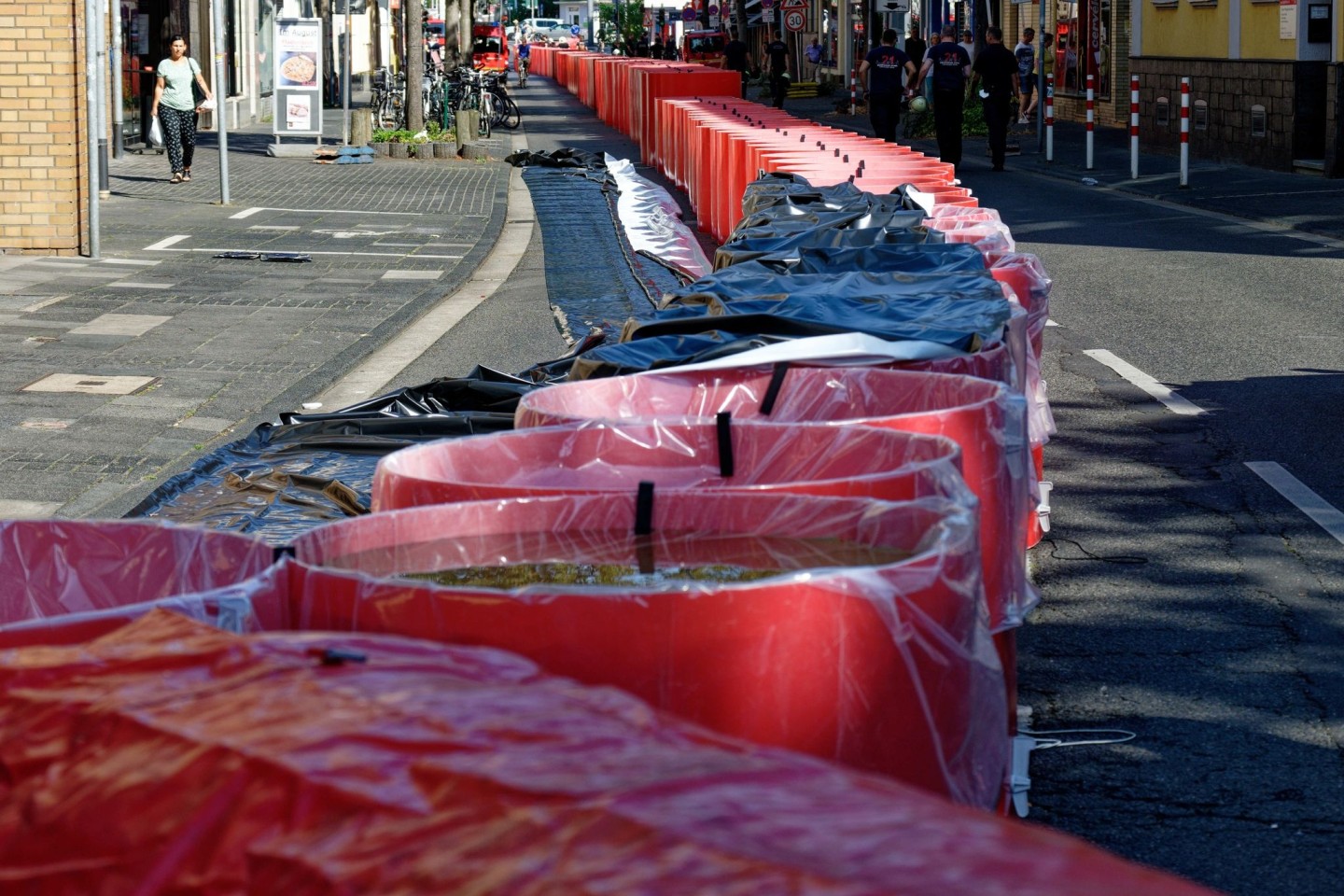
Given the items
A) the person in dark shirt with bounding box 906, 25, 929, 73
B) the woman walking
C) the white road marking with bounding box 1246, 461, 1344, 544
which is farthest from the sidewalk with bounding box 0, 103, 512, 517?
the person in dark shirt with bounding box 906, 25, 929, 73

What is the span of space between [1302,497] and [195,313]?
302 inches

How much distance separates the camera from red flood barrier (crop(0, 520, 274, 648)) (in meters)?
2.82

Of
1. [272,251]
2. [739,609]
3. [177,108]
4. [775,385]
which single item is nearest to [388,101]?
[177,108]

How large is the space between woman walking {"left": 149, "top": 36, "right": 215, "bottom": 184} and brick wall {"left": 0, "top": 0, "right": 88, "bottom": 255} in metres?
6.22

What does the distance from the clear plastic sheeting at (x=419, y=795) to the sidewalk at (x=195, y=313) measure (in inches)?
208

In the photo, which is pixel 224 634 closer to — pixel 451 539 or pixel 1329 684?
pixel 451 539

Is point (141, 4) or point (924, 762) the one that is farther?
point (141, 4)

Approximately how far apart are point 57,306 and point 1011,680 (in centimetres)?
1002

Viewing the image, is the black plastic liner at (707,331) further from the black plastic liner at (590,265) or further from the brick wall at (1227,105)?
the brick wall at (1227,105)

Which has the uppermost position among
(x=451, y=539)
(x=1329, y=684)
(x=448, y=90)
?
(x=448, y=90)

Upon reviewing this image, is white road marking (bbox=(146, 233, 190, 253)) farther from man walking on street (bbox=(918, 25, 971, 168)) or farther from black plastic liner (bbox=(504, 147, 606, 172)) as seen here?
man walking on street (bbox=(918, 25, 971, 168))

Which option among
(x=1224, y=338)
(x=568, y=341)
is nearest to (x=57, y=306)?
(x=568, y=341)

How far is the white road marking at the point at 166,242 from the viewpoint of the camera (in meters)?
16.0

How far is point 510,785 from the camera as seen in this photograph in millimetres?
1569
